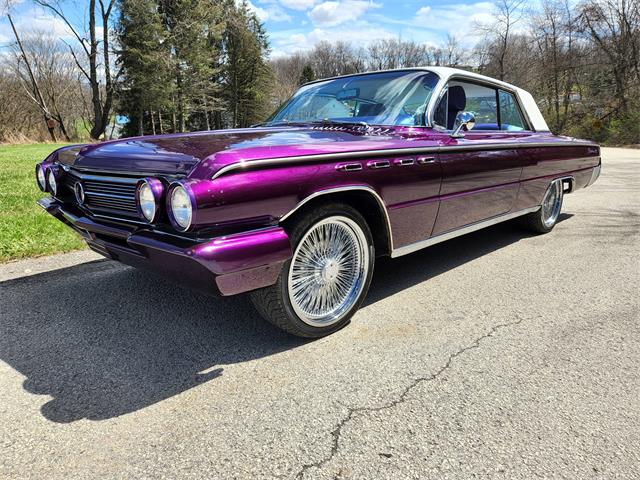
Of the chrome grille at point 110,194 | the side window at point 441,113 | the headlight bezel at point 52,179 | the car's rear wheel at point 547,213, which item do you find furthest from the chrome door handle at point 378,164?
the car's rear wheel at point 547,213

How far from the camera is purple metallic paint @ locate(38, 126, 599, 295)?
216cm

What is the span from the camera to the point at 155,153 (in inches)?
99.7

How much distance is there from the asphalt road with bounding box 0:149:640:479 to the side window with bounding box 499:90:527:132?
1.67m

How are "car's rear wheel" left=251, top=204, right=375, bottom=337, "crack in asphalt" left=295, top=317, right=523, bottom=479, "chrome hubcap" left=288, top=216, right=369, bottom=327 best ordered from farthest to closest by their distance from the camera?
"chrome hubcap" left=288, top=216, right=369, bottom=327
"car's rear wheel" left=251, top=204, right=375, bottom=337
"crack in asphalt" left=295, top=317, right=523, bottom=479

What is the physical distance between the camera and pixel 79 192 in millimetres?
2943

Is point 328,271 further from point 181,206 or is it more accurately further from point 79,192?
point 79,192

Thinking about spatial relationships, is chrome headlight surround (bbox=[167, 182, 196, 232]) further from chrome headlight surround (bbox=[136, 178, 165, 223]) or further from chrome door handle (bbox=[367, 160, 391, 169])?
chrome door handle (bbox=[367, 160, 391, 169])

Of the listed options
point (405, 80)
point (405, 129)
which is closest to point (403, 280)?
point (405, 129)

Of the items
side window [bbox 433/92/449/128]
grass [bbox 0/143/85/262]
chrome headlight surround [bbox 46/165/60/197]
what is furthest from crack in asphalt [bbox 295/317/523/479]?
grass [bbox 0/143/85/262]

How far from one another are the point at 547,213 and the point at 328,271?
12.1 ft

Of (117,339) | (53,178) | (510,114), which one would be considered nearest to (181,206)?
(117,339)

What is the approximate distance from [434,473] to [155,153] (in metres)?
2.01

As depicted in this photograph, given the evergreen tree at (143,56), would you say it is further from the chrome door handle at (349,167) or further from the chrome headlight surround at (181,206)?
the chrome headlight surround at (181,206)

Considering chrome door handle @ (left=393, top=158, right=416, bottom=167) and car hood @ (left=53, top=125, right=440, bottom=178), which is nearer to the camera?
car hood @ (left=53, top=125, right=440, bottom=178)
